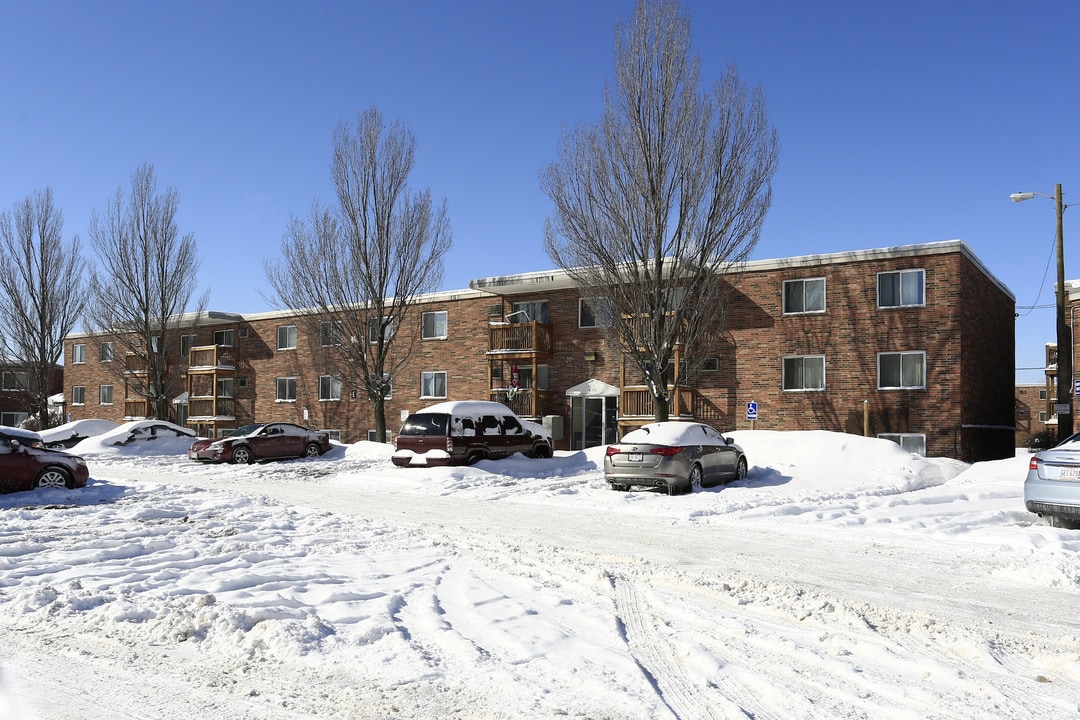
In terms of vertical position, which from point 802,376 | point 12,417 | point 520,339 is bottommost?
point 12,417

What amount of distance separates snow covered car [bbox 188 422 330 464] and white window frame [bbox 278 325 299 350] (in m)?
12.2

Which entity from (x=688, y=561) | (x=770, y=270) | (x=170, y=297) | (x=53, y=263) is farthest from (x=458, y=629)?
(x=53, y=263)

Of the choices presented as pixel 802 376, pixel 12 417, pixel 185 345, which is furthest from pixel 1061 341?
pixel 12 417

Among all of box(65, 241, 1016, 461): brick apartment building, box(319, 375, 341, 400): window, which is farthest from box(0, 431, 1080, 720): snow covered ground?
box(319, 375, 341, 400): window

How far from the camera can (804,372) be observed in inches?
994

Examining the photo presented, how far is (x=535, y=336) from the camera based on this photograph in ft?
96.7

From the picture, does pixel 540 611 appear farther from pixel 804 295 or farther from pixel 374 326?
A: pixel 374 326

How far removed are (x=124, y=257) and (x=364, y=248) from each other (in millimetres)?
15873

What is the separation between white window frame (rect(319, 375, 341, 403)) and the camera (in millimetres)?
35938

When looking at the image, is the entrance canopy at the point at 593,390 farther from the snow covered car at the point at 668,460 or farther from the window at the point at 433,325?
the snow covered car at the point at 668,460

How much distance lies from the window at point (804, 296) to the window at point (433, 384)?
14.1 meters

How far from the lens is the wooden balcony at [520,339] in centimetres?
2955

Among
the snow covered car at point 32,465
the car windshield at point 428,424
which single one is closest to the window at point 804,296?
the car windshield at point 428,424

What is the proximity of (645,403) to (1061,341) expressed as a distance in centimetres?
1155
